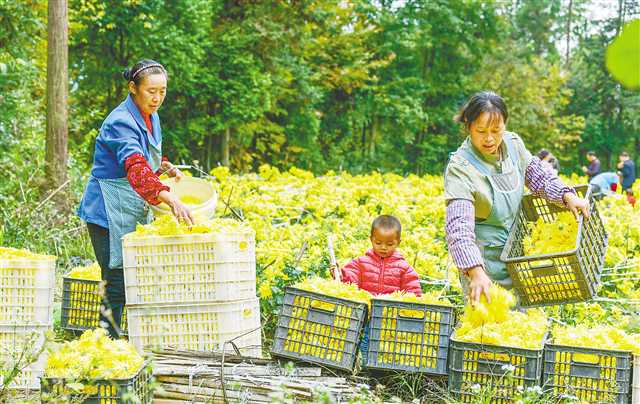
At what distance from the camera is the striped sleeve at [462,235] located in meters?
3.74

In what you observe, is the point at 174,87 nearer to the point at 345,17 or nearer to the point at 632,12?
the point at 345,17

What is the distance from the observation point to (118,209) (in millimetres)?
4363

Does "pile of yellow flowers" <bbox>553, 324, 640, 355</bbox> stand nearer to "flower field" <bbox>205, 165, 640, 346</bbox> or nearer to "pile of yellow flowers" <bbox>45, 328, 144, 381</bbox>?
"flower field" <bbox>205, 165, 640, 346</bbox>

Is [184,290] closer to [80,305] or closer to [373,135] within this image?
[80,305]

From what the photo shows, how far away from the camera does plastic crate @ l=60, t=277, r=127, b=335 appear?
212 inches

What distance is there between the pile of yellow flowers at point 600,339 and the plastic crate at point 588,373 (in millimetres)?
43

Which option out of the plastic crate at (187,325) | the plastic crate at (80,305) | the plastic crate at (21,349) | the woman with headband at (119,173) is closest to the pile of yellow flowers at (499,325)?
the plastic crate at (187,325)

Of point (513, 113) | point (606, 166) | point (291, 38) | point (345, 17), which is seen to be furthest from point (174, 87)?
point (606, 166)

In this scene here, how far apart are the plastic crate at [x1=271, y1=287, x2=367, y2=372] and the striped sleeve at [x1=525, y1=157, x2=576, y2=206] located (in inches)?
42.9

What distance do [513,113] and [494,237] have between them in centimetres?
2873

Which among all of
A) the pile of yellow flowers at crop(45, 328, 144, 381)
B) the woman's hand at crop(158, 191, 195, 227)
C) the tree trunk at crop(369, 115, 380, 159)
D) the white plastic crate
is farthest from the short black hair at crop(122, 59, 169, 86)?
the tree trunk at crop(369, 115, 380, 159)

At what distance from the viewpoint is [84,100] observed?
2155cm

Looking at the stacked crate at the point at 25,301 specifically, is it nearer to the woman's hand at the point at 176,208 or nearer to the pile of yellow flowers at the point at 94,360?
the woman's hand at the point at 176,208

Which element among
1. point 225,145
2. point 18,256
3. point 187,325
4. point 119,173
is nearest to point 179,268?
point 187,325
